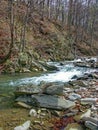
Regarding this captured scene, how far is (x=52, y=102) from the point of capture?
8.59 m

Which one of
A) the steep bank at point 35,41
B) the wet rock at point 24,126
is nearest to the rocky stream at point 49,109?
the wet rock at point 24,126

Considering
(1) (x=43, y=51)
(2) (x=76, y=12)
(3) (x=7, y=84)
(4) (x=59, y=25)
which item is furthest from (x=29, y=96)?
(2) (x=76, y=12)

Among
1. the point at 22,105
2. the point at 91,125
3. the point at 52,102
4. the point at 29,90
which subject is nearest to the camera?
the point at 91,125

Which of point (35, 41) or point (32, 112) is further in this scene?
point (35, 41)

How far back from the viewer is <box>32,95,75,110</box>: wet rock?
27.6 feet

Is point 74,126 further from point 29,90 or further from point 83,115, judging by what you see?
point 29,90

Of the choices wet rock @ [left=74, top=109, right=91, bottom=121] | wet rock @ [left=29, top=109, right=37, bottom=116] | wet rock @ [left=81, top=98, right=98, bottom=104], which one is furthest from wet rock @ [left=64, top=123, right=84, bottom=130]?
wet rock @ [left=81, top=98, right=98, bottom=104]

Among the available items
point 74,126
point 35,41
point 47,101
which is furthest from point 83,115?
point 35,41

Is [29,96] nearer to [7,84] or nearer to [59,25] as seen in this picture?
[7,84]

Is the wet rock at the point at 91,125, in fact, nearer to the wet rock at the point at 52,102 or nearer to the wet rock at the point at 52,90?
the wet rock at the point at 52,102

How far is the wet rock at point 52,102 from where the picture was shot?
8398 millimetres

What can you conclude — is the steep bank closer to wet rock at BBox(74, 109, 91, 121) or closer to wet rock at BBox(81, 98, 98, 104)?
wet rock at BBox(81, 98, 98, 104)

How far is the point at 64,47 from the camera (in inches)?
1266

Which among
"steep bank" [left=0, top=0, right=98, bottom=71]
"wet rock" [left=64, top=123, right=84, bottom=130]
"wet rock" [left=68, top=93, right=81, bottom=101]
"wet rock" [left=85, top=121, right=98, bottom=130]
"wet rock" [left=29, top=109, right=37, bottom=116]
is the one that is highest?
"wet rock" [left=85, top=121, right=98, bottom=130]
